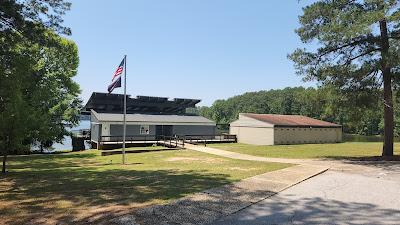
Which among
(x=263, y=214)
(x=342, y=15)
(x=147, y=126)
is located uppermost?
(x=342, y=15)

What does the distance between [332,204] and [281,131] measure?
3257cm

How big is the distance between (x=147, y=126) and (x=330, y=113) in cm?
2499

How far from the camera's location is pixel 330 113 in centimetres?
2402

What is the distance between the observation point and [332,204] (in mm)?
9578

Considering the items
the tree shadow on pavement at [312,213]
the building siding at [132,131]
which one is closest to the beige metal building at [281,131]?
the building siding at [132,131]

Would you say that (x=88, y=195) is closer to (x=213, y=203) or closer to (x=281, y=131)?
(x=213, y=203)

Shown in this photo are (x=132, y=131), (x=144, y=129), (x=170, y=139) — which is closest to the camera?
(x=170, y=139)

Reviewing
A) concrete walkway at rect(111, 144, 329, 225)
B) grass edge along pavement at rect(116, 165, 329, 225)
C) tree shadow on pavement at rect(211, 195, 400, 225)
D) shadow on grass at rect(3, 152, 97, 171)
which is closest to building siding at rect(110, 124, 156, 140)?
shadow on grass at rect(3, 152, 97, 171)

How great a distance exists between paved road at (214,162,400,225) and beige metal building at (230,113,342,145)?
27408mm

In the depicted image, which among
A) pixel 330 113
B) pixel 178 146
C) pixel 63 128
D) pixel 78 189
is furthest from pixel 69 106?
pixel 78 189

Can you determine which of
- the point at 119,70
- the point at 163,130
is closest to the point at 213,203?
the point at 119,70

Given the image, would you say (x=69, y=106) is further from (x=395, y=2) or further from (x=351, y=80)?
(x=395, y=2)

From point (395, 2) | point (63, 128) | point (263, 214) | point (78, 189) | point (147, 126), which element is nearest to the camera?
point (263, 214)

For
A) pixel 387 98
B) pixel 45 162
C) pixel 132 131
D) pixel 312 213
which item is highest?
pixel 387 98
